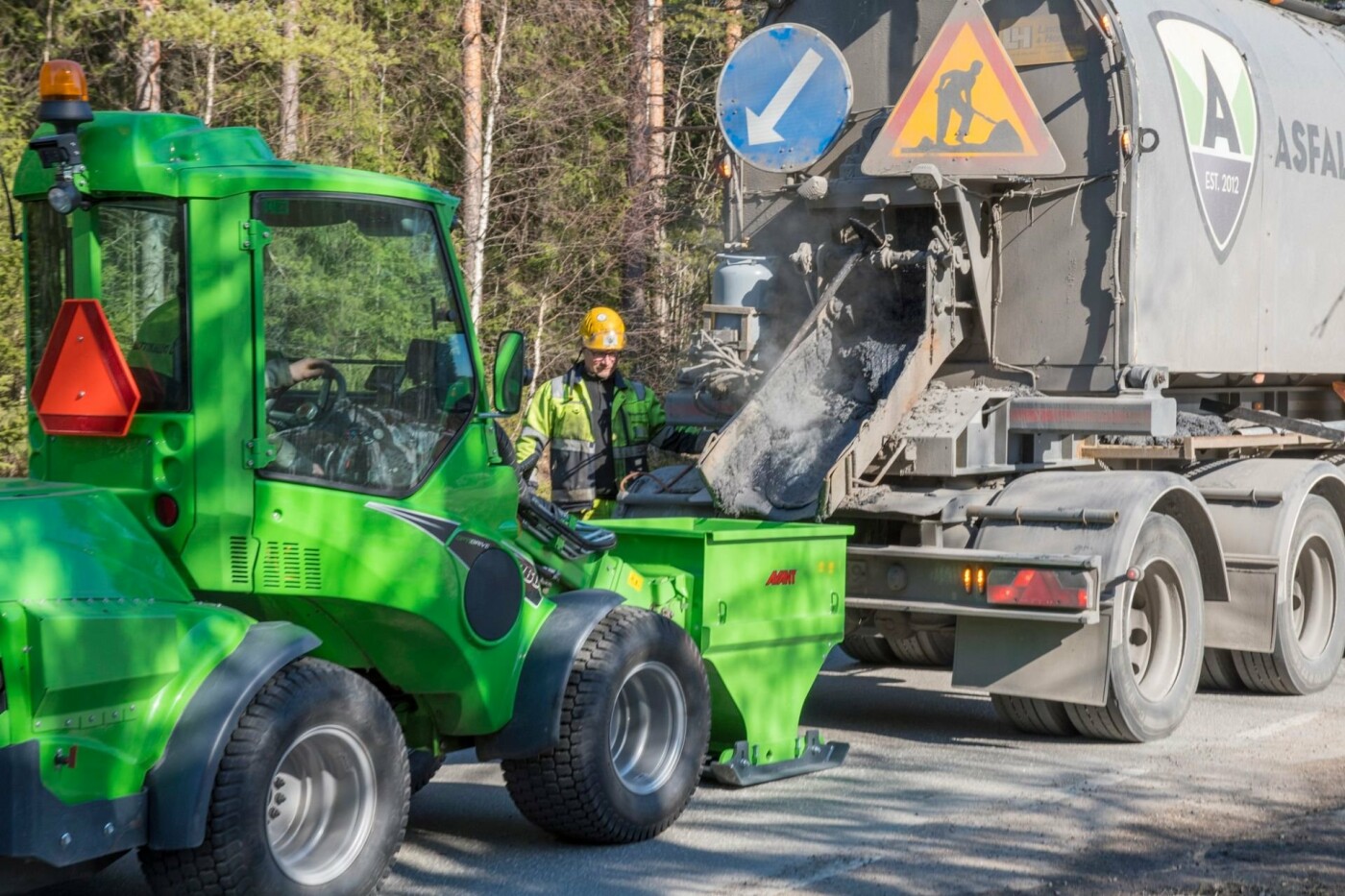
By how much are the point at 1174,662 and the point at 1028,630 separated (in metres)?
1.09

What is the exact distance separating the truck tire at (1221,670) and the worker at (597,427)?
3.07 meters

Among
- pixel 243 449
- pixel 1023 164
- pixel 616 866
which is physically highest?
pixel 1023 164

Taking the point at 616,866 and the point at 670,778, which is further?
the point at 670,778

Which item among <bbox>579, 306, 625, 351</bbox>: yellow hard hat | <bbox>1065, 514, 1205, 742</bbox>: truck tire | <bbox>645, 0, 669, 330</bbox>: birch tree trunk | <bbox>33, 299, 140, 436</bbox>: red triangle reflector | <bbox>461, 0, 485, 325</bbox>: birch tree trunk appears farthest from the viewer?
<bbox>645, 0, 669, 330</bbox>: birch tree trunk

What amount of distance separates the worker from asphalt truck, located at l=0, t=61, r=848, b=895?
275 centimetres

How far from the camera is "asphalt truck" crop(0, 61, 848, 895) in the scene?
4.29 metres

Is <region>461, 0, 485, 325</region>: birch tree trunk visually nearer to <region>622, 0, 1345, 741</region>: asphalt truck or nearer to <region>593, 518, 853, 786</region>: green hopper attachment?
<region>622, 0, 1345, 741</region>: asphalt truck

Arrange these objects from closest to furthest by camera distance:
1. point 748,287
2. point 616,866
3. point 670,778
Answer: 1. point 616,866
2. point 670,778
3. point 748,287

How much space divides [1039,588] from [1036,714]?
31.7 inches

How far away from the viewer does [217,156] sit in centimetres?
484

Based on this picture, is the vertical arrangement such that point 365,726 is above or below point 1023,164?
below

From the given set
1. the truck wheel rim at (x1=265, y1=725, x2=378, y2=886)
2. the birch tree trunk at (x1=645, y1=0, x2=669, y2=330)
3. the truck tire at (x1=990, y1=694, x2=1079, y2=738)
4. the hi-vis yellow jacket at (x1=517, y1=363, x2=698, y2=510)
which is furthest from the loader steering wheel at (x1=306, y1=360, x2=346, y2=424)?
the birch tree trunk at (x1=645, y1=0, x2=669, y2=330)

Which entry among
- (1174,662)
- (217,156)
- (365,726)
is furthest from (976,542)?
(217,156)

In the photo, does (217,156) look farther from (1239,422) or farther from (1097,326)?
(1239,422)
